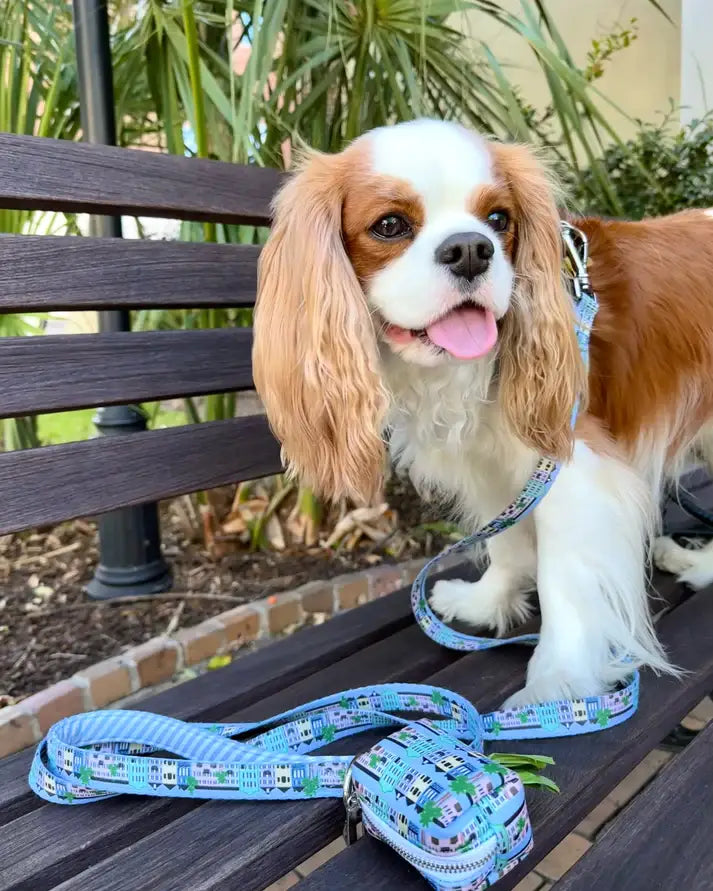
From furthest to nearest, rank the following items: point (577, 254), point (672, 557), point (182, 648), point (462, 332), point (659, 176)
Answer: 1. point (659, 176)
2. point (182, 648)
3. point (672, 557)
4. point (577, 254)
5. point (462, 332)

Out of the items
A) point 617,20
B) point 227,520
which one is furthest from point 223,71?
point 617,20

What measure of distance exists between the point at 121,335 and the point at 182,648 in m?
0.81

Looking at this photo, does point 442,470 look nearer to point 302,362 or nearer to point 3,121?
point 302,362

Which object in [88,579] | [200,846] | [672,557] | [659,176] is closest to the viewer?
[200,846]

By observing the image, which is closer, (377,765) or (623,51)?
(377,765)

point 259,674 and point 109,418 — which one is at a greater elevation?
point 109,418

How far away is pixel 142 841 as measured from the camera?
2.46ft

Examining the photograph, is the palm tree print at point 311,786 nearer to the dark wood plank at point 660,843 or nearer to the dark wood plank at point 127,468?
the dark wood plank at point 660,843

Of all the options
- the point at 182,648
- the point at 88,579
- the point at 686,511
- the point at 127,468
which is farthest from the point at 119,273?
the point at 686,511

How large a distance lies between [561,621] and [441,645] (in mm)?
195

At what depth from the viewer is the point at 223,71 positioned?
196 centimetres

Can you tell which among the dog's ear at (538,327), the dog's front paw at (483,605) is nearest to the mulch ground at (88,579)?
the dog's front paw at (483,605)

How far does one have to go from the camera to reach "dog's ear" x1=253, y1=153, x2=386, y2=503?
3.45 ft

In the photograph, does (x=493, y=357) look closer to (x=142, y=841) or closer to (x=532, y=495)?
(x=532, y=495)
